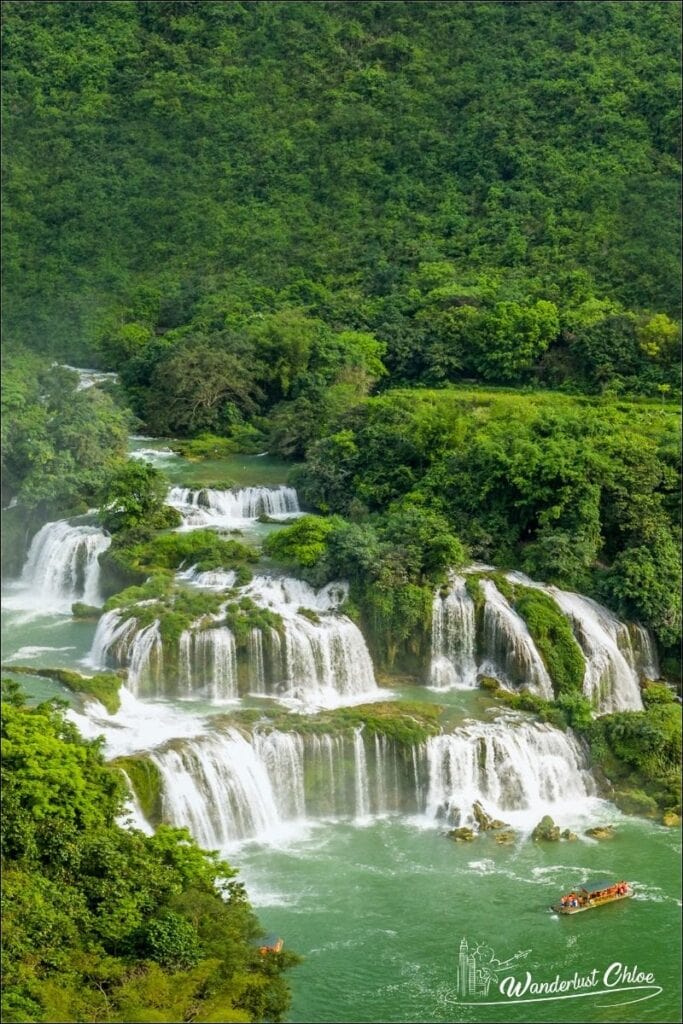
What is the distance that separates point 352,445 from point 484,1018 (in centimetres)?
450

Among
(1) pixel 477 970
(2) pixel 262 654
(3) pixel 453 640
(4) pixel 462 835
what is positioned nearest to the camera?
(1) pixel 477 970

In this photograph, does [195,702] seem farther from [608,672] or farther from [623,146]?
[623,146]

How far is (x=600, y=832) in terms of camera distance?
668 centimetres

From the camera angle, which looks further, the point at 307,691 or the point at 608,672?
the point at 608,672

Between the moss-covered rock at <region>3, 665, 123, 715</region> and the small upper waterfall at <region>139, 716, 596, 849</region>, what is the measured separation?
1.85 feet

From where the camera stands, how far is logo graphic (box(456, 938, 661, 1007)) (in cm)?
262

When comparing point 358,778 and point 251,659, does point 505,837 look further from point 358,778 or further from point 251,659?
point 251,659

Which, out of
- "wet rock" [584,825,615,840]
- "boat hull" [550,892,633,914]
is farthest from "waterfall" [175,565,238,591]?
"boat hull" [550,892,633,914]

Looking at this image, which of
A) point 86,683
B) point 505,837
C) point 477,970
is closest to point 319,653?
point 86,683

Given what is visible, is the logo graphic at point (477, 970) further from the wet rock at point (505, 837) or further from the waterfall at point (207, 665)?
the waterfall at point (207, 665)

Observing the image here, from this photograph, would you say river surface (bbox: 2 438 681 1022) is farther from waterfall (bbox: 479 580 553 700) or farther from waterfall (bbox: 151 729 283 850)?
waterfall (bbox: 479 580 553 700)

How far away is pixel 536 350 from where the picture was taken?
9750 millimetres

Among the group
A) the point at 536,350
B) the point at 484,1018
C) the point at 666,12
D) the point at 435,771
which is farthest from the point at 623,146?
the point at 484,1018

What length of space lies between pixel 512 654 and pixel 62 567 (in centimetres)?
283
